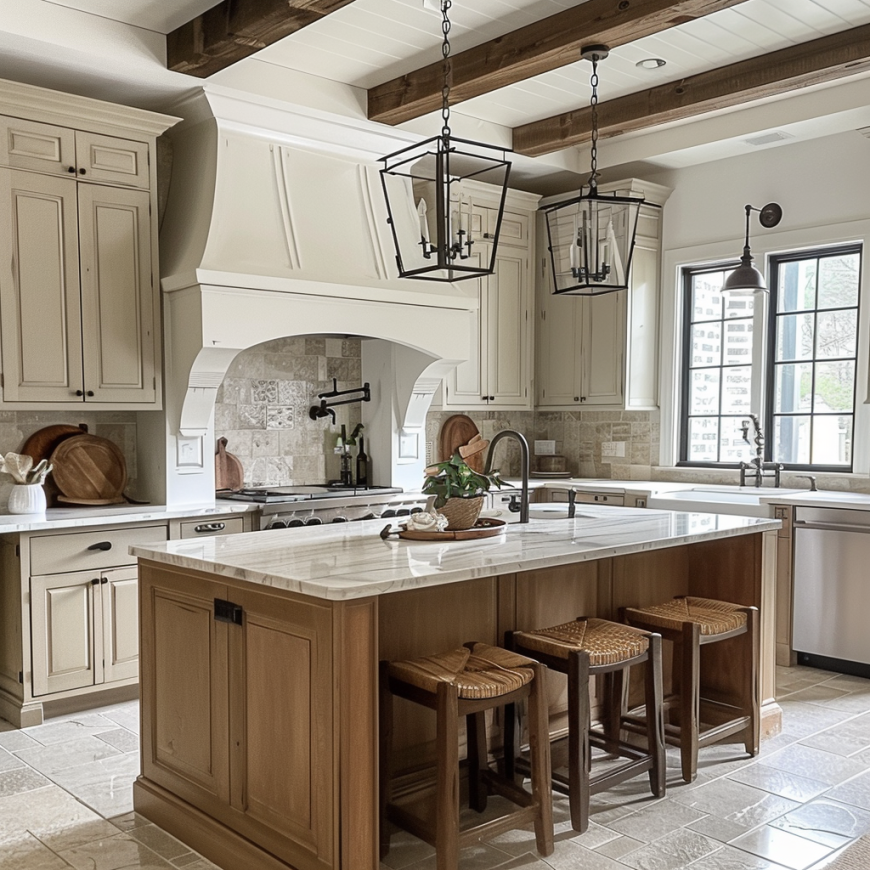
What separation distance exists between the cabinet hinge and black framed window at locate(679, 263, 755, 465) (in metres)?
4.11

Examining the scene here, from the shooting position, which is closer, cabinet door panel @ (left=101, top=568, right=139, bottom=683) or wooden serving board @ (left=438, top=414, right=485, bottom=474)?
cabinet door panel @ (left=101, top=568, right=139, bottom=683)

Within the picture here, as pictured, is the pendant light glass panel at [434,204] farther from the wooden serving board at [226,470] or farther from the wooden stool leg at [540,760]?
the wooden serving board at [226,470]

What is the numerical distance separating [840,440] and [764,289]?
103 cm

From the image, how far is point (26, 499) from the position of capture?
4281 mm

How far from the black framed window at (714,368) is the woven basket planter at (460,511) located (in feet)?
10.3

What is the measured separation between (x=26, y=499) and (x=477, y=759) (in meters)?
2.48

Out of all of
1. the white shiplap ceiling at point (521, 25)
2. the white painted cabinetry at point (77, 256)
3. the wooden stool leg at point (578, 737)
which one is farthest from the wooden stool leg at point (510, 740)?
the white shiplap ceiling at point (521, 25)

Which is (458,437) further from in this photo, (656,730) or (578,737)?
(578,737)

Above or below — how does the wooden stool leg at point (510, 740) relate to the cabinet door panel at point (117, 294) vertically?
below

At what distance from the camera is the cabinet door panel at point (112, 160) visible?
4.40 m

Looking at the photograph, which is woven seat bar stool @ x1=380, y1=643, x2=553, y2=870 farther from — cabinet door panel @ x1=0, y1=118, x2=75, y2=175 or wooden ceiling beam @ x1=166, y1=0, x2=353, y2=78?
cabinet door panel @ x1=0, y1=118, x2=75, y2=175

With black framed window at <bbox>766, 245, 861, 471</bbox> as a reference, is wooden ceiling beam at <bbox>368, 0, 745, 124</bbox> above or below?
above

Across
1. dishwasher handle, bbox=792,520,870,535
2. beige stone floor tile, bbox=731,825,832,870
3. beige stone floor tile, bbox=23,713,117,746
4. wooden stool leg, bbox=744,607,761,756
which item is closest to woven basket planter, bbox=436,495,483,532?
wooden stool leg, bbox=744,607,761,756

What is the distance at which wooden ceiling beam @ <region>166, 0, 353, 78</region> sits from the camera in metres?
3.66
